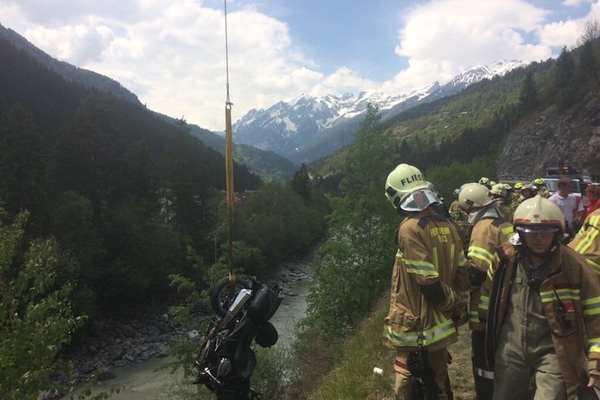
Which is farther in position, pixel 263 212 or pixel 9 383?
pixel 263 212

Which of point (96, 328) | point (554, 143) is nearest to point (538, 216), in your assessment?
point (96, 328)

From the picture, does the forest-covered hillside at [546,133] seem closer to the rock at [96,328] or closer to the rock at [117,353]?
the rock at [96,328]

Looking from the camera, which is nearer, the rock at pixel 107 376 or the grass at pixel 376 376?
the grass at pixel 376 376

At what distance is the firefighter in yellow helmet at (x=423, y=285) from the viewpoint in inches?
140

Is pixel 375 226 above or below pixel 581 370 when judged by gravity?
below

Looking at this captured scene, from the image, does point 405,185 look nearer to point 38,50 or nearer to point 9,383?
point 9,383

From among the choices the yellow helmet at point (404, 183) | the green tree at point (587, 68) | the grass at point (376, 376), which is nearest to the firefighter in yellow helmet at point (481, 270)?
the yellow helmet at point (404, 183)

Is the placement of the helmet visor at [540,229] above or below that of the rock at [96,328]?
above

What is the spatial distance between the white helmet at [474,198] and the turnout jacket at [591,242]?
1.06 m

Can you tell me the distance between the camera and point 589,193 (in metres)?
6.80

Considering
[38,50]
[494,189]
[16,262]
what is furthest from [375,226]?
[38,50]

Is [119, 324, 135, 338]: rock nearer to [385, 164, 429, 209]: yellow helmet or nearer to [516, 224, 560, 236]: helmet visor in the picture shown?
[385, 164, 429, 209]: yellow helmet

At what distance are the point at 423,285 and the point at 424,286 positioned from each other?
11 millimetres

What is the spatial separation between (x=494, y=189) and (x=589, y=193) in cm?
157
